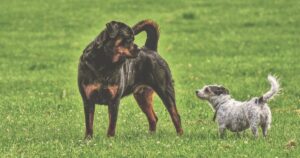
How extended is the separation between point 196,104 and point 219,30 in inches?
580

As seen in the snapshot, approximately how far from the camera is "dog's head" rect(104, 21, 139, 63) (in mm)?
12438

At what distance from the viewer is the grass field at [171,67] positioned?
40.5 feet

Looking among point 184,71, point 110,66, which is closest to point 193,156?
point 110,66

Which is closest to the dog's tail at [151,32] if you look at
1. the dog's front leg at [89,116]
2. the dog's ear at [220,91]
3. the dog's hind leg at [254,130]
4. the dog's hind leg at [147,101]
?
the dog's hind leg at [147,101]

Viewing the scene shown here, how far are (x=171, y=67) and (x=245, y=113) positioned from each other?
12562 mm

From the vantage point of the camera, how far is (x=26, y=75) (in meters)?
24.0

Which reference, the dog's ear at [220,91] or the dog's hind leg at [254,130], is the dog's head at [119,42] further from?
the dog's hind leg at [254,130]

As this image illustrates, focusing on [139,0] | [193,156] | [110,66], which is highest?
[139,0]

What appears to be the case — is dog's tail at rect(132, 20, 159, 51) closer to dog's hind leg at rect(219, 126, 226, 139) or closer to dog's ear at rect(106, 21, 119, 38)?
dog's ear at rect(106, 21, 119, 38)

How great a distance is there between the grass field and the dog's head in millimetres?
1278

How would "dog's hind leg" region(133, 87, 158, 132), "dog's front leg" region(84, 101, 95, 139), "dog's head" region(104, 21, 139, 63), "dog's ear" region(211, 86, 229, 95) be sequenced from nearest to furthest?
"dog's head" region(104, 21, 139, 63), "dog's front leg" region(84, 101, 95, 139), "dog's ear" region(211, 86, 229, 95), "dog's hind leg" region(133, 87, 158, 132)

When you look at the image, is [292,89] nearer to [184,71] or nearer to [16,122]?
[184,71]

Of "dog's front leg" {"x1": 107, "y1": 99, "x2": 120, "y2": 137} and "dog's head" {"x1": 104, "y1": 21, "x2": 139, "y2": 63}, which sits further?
"dog's front leg" {"x1": 107, "y1": 99, "x2": 120, "y2": 137}

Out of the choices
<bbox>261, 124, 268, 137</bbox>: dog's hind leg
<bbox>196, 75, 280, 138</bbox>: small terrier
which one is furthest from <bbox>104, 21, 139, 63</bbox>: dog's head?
<bbox>261, 124, 268, 137</bbox>: dog's hind leg
